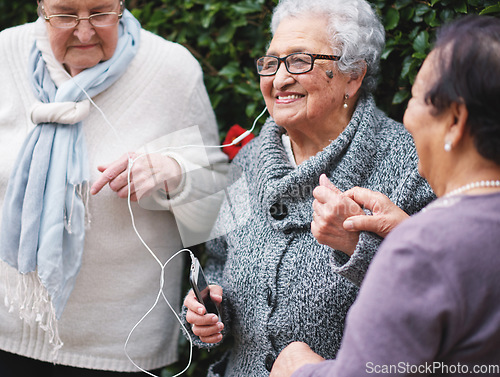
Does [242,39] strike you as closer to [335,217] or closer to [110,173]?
[110,173]

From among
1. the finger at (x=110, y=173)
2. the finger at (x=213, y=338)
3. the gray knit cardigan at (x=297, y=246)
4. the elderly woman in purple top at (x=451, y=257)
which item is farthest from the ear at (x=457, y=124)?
the finger at (x=110, y=173)

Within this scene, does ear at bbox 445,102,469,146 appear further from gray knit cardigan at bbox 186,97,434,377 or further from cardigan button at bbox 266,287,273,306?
cardigan button at bbox 266,287,273,306

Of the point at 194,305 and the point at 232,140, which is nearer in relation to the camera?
the point at 194,305

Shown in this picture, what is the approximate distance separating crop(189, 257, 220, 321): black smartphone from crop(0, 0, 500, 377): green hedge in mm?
763

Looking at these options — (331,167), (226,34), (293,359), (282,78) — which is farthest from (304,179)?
(226,34)

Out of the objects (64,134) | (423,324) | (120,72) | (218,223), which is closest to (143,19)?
(120,72)

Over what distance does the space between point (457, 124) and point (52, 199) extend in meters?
1.57

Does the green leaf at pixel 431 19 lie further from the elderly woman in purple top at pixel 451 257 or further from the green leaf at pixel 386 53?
the elderly woman in purple top at pixel 451 257

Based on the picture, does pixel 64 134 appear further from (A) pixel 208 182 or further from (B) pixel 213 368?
(B) pixel 213 368

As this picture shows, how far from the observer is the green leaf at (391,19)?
2277 millimetres

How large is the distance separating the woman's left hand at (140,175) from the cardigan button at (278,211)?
0.41 metres

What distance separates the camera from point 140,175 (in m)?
2.17

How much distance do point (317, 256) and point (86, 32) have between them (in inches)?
48.7

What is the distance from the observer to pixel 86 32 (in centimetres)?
219
